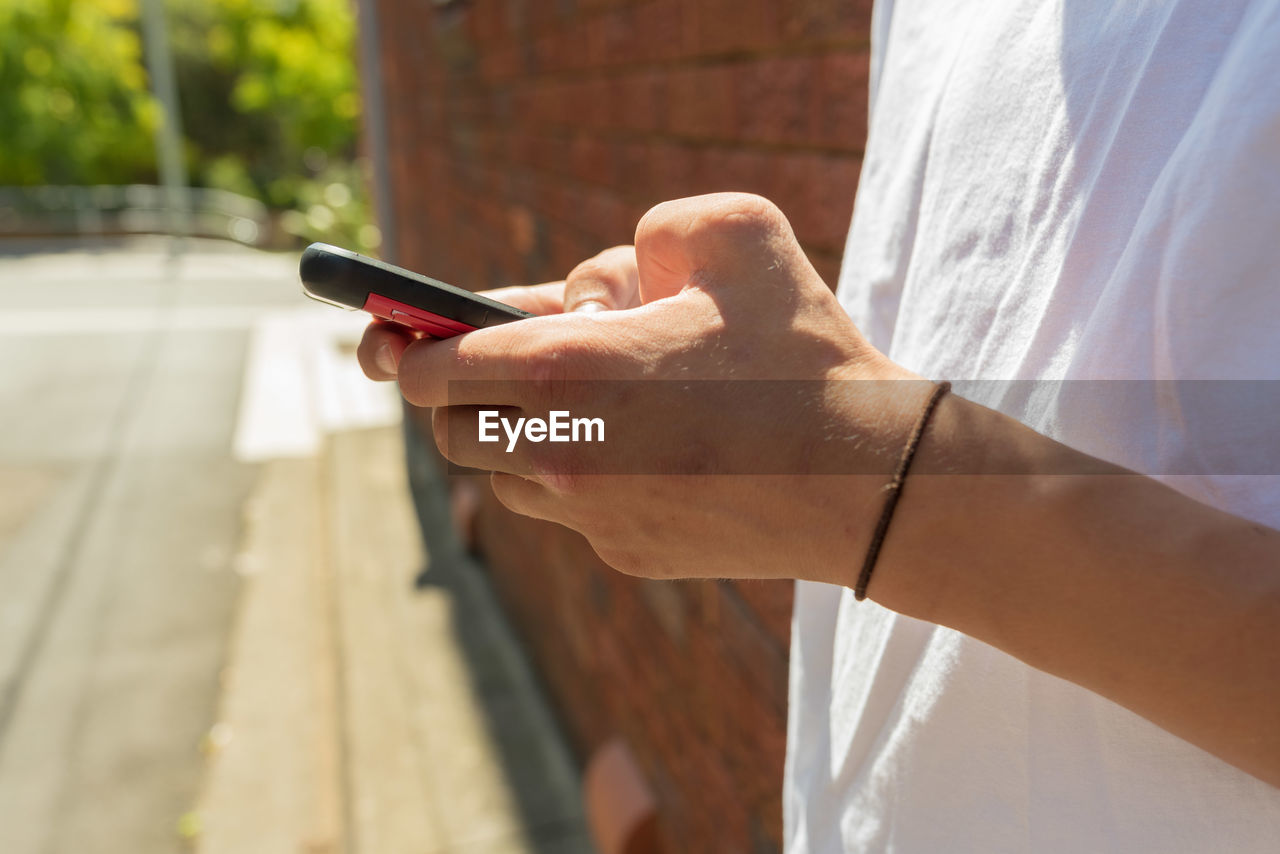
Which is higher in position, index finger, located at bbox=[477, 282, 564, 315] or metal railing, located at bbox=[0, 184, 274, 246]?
index finger, located at bbox=[477, 282, 564, 315]

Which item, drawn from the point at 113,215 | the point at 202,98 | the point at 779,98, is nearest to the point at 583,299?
the point at 779,98

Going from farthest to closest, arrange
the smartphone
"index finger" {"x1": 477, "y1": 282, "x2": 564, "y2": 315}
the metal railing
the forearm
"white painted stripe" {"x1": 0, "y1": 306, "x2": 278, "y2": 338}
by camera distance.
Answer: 1. the metal railing
2. "white painted stripe" {"x1": 0, "y1": 306, "x2": 278, "y2": 338}
3. "index finger" {"x1": 477, "y1": 282, "x2": 564, "y2": 315}
4. the smartphone
5. the forearm

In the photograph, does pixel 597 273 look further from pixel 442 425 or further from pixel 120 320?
pixel 120 320

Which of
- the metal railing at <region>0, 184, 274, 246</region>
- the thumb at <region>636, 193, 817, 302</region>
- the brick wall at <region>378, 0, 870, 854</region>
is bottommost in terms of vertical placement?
the metal railing at <region>0, 184, 274, 246</region>

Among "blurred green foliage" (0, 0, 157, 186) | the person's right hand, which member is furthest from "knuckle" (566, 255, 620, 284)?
"blurred green foliage" (0, 0, 157, 186)

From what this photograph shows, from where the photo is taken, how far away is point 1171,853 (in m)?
0.55

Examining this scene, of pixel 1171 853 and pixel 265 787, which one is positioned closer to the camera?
pixel 1171 853

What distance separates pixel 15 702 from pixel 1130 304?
4815 mm

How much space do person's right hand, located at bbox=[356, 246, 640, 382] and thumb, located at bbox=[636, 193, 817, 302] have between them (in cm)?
11

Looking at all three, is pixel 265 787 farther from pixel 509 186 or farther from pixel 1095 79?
pixel 1095 79

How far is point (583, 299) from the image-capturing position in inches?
31.6

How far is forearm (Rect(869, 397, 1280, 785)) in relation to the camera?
47cm

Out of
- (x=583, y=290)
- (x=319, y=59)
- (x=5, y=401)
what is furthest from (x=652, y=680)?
(x=319, y=59)

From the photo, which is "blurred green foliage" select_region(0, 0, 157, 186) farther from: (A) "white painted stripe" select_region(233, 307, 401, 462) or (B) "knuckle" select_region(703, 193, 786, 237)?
(B) "knuckle" select_region(703, 193, 786, 237)
